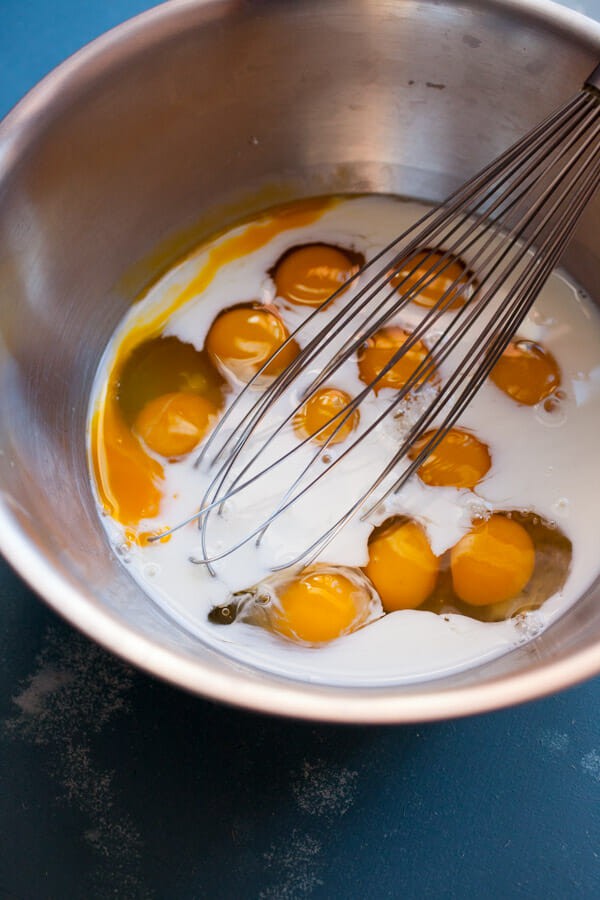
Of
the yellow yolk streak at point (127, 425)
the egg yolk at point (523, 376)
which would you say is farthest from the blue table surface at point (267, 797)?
the egg yolk at point (523, 376)

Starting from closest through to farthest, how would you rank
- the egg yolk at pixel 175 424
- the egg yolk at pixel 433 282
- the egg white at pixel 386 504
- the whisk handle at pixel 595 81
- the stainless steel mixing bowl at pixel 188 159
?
the whisk handle at pixel 595 81, the stainless steel mixing bowl at pixel 188 159, the egg white at pixel 386 504, the egg yolk at pixel 175 424, the egg yolk at pixel 433 282

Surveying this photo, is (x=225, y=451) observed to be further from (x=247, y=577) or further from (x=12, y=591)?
(x=12, y=591)

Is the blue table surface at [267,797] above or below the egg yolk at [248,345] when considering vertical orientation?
below

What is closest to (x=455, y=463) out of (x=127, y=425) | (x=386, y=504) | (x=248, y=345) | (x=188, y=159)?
(x=386, y=504)

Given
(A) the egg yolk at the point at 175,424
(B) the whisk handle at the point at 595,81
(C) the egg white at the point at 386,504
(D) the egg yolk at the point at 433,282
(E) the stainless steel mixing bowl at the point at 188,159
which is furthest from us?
(D) the egg yolk at the point at 433,282

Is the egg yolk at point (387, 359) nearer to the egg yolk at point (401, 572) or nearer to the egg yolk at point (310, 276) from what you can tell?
the egg yolk at point (310, 276)

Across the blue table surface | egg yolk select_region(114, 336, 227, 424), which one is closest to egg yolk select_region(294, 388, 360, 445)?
egg yolk select_region(114, 336, 227, 424)
